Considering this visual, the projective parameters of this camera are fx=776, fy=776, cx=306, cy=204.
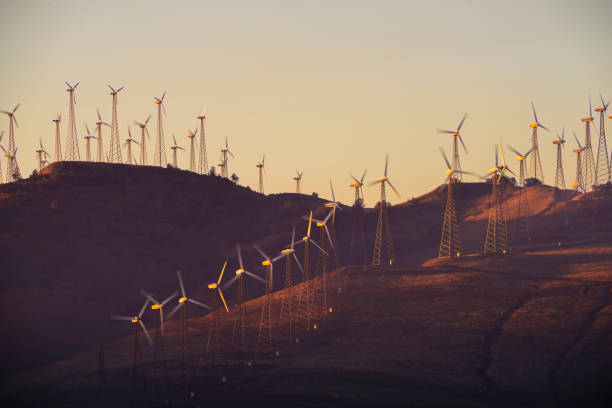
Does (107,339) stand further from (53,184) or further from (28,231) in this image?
(53,184)

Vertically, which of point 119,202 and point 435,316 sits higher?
point 119,202

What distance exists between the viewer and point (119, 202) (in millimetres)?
198750

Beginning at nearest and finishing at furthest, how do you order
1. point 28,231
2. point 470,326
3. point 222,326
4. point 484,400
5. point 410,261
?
point 484,400, point 470,326, point 222,326, point 28,231, point 410,261

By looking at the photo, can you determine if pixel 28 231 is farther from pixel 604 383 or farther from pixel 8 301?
pixel 604 383

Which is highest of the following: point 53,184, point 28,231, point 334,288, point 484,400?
point 53,184

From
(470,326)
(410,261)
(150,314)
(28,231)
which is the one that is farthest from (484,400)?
(28,231)

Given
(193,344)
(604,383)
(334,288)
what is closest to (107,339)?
(193,344)

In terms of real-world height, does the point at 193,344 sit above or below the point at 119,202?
below

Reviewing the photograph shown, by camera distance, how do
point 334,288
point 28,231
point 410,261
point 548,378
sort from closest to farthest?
point 548,378 < point 334,288 < point 28,231 < point 410,261

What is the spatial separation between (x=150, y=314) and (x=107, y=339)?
55.6 feet

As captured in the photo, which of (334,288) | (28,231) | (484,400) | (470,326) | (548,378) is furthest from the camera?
(28,231)

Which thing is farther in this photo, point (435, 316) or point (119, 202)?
point (119, 202)

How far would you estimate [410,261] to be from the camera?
187 meters

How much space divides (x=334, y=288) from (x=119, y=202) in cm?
7989
